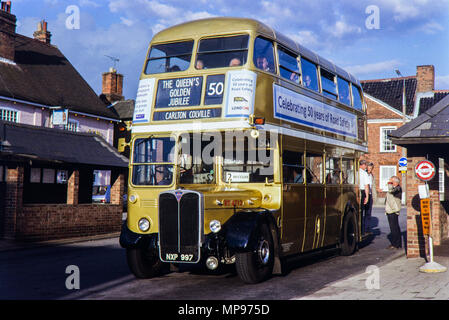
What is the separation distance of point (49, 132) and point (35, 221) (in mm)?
3842

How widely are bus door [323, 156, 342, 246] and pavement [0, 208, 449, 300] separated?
4.47ft

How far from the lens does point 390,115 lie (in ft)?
147

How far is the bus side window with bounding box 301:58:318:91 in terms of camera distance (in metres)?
11.6

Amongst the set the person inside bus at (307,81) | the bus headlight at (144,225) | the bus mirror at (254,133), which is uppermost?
the person inside bus at (307,81)

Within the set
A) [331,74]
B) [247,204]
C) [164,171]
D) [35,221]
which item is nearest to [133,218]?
[164,171]

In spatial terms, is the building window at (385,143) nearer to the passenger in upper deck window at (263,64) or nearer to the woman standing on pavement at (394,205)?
the woman standing on pavement at (394,205)

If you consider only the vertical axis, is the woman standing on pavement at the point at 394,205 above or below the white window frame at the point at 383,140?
below

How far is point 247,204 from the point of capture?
380 inches

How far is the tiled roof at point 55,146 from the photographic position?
1742cm

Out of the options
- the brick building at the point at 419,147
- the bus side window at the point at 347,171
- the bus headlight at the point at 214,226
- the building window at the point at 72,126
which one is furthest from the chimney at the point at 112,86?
the bus headlight at the point at 214,226

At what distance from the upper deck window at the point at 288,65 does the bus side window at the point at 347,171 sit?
11.1ft

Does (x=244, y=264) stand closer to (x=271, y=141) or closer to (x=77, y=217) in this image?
(x=271, y=141)

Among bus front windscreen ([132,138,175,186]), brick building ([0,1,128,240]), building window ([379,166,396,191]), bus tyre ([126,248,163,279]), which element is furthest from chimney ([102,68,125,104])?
bus tyre ([126,248,163,279])

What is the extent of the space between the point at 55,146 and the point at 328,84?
1036 cm
